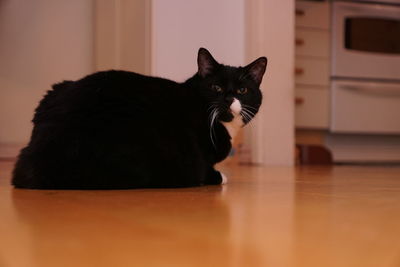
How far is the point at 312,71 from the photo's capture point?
3.44 meters

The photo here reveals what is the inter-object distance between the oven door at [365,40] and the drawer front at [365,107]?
86 millimetres

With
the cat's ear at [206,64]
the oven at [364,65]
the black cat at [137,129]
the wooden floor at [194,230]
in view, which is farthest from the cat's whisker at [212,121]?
the oven at [364,65]

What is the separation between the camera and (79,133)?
1066mm

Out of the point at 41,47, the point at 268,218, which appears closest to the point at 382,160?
the point at 41,47

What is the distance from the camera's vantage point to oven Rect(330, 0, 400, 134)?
3.46 meters

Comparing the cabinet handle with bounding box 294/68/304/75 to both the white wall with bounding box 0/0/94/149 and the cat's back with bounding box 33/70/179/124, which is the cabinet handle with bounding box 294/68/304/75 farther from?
the cat's back with bounding box 33/70/179/124

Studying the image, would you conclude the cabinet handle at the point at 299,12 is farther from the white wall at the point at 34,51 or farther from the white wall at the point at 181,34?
the white wall at the point at 34,51

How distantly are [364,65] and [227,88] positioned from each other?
8.09 feet

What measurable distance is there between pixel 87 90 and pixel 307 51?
254 centimetres

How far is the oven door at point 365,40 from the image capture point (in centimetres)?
345

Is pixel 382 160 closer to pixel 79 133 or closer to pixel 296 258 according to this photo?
pixel 79 133

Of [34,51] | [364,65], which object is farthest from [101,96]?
[364,65]

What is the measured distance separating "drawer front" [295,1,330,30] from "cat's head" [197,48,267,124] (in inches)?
84.6

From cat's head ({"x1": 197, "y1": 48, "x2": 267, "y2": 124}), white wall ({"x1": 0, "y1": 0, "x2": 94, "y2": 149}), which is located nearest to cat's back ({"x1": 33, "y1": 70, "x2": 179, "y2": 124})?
cat's head ({"x1": 197, "y1": 48, "x2": 267, "y2": 124})
